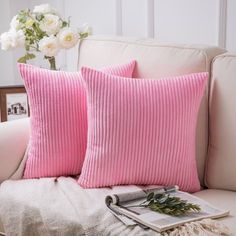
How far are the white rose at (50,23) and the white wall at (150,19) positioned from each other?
0.50m

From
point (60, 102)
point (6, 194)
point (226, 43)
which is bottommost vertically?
point (6, 194)

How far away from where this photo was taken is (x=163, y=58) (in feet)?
5.71

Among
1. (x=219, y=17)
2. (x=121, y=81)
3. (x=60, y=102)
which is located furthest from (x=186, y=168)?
(x=219, y=17)

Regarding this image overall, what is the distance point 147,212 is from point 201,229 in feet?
0.53

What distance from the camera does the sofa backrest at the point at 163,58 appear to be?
1.68 meters

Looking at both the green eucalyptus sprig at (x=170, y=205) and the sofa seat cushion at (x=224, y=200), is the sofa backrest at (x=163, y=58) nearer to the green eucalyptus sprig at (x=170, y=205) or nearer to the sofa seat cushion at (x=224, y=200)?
the sofa seat cushion at (x=224, y=200)

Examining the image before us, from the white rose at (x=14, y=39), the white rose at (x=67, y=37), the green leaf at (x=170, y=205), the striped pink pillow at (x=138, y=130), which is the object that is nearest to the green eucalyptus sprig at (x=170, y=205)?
the green leaf at (x=170, y=205)

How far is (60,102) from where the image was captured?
162 centimetres

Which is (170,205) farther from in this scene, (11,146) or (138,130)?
(11,146)

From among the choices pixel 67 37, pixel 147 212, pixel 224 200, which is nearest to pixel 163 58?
pixel 67 37

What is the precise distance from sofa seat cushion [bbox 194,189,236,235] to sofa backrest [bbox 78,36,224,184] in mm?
130

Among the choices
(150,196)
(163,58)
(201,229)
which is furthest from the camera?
(163,58)

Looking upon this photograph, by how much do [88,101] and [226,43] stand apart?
2.52ft

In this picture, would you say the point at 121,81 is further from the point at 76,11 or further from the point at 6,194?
the point at 76,11
